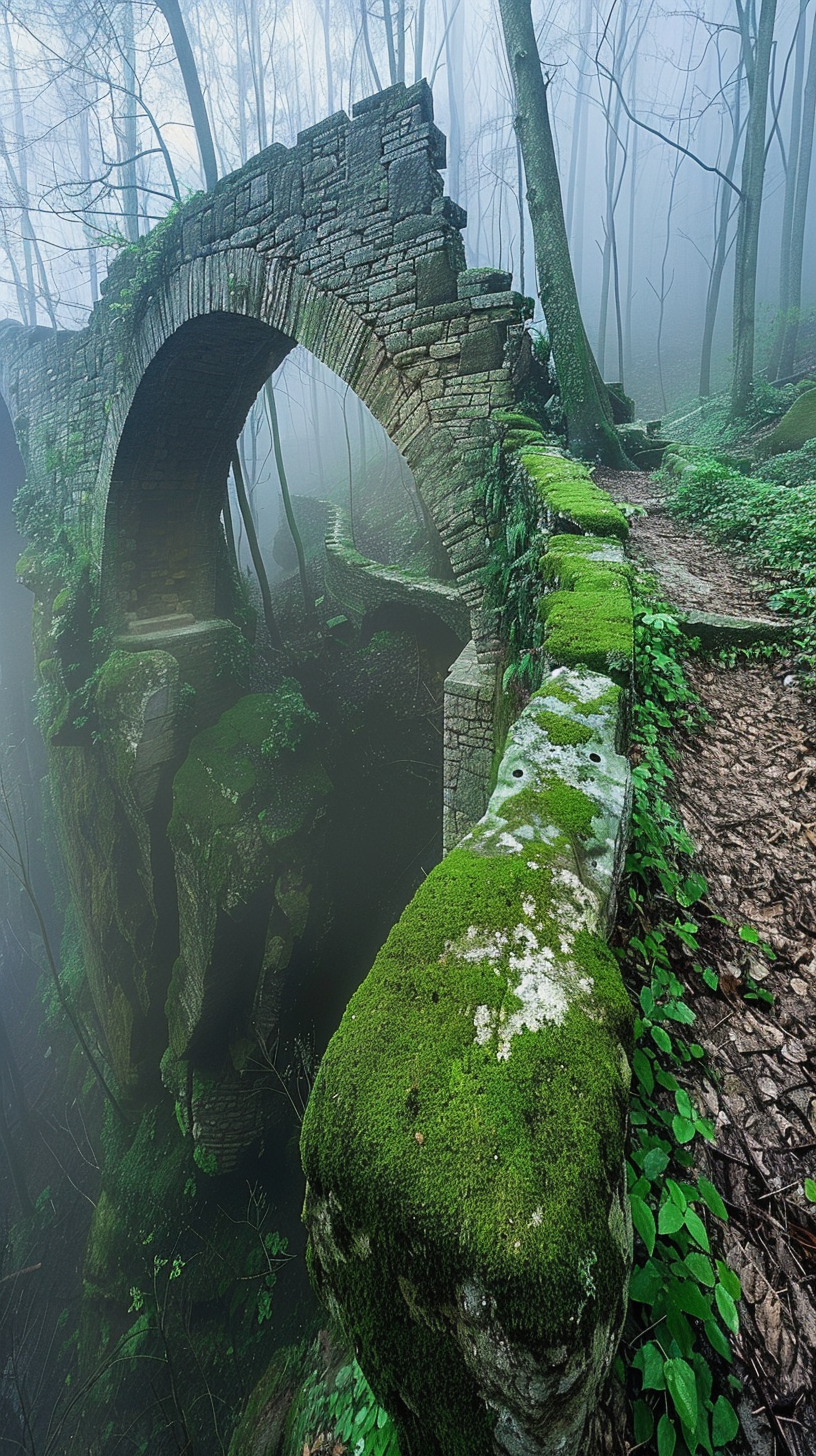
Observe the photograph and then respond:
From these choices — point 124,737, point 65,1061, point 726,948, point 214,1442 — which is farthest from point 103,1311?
point 726,948

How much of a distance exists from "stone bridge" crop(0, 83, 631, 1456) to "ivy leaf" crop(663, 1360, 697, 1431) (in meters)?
A: 0.21

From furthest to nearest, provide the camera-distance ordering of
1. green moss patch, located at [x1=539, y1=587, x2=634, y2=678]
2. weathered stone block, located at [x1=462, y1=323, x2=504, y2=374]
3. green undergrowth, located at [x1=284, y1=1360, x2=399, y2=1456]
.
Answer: weathered stone block, located at [x1=462, y1=323, x2=504, y2=374], green moss patch, located at [x1=539, y1=587, x2=634, y2=678], green undergrowth, located at [x1=284, y1=1360, x2=399, y2=1456]

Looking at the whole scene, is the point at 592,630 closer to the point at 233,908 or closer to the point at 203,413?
the point at 233,908

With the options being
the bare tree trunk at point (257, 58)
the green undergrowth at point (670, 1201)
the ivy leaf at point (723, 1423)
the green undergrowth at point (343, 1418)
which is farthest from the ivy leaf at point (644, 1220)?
the bare tree trunk at point (257, 58)

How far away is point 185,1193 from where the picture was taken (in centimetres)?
739

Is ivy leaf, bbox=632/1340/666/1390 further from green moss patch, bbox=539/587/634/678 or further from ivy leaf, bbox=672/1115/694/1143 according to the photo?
green moss patch, bbox=539/587/634/678

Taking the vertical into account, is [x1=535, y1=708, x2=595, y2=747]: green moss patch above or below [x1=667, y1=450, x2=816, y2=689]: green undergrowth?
below

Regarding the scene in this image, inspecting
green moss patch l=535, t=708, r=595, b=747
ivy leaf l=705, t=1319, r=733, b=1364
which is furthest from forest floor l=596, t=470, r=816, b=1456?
green moss patch l=535, t=708, r=595, b=747

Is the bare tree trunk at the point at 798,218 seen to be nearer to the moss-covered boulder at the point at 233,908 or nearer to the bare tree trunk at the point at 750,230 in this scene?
the bare tree trunk at the point at 750,230

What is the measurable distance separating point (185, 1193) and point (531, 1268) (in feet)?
28.7

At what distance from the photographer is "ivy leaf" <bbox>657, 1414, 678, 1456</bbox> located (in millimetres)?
994

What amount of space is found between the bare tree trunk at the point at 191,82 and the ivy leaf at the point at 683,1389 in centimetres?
1336

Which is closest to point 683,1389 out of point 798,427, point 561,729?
point 561,729

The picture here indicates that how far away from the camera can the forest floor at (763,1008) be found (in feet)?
3.78
